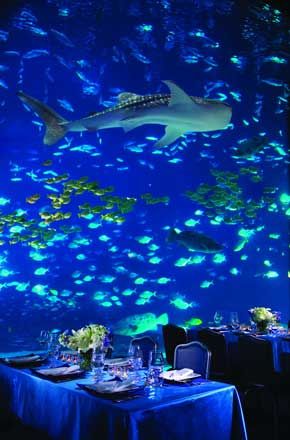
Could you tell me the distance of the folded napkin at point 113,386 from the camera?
221 centimetres

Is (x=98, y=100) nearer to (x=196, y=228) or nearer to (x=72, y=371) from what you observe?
(x=196, y=228)

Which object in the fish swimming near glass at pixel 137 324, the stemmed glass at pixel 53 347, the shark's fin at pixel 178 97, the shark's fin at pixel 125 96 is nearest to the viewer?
the stemmed glass at pixel 53 347

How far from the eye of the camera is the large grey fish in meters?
5.54

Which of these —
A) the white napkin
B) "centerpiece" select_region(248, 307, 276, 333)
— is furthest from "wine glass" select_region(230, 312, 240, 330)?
the white napkin

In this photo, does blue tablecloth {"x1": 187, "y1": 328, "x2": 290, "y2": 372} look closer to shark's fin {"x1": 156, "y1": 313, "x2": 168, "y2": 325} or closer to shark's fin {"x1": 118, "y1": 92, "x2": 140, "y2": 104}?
shark's fin {"x1": 156, "y1": 313, "x2": 168, "y2": 325}

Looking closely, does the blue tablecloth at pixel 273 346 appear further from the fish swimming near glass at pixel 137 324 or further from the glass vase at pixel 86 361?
the fish swimming near glass at pixel 137 324

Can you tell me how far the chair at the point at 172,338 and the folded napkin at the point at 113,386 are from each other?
2555 mm

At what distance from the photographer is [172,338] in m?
4.94

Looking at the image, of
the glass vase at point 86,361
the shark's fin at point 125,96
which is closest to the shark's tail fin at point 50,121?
the shark's fin at point 125,96

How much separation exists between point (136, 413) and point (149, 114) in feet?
15.4

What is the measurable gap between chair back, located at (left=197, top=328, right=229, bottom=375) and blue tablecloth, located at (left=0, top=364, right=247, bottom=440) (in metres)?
1.93

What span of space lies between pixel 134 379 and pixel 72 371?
494 mm

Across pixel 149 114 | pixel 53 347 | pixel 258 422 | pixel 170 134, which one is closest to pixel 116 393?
pixel 53 347

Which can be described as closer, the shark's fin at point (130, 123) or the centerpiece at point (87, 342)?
the centerpiece at point (87, 342)
